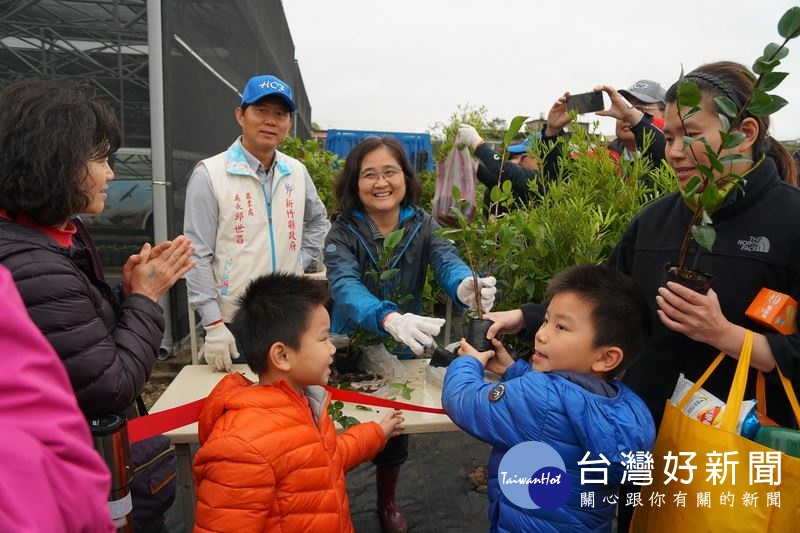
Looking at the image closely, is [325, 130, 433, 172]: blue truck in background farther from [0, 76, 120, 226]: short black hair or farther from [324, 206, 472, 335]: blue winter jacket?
[0, 76, 120, 226]: short black hair

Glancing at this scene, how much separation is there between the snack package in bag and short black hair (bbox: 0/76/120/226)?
1.73 m

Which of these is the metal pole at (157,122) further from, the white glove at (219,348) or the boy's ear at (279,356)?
the boy's ear at (279,356)

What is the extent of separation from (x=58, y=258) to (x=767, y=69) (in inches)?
69.1

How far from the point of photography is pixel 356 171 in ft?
7.86

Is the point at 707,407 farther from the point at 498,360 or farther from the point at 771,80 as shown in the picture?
the point at 771,80

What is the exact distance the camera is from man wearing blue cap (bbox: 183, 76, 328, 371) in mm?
2668

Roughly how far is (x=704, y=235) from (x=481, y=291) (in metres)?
0.89

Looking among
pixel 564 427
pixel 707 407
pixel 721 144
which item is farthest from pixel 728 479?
pixel 721 144

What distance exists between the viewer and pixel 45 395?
69 centimetres

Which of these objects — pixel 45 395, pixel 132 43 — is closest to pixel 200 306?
pixel 45 395

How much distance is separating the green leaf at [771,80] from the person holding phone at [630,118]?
1289 millimetres

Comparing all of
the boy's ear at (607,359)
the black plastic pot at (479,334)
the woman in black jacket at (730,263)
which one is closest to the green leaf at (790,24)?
the woman in black jacket at (730,263)

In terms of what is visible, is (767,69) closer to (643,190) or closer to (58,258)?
(643,190)

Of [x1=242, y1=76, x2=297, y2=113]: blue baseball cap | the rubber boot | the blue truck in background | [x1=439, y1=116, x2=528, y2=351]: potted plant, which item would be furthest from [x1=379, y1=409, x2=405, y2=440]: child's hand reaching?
the blue truck in background
